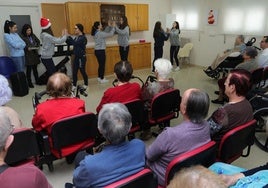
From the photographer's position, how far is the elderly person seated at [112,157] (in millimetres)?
1243

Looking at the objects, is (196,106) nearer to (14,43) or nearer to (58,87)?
(58,87)

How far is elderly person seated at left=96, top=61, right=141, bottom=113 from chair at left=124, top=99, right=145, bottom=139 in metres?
0.17

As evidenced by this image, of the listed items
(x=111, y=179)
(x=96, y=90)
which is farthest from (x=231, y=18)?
(x=111, y=179)

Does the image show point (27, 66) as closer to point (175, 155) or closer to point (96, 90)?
point (96, 90)

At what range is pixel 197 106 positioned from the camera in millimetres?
1604

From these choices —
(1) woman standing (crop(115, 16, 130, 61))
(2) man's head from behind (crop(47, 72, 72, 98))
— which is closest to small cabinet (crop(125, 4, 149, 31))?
(1) woman standing (crop(115, 16, 130, 61))

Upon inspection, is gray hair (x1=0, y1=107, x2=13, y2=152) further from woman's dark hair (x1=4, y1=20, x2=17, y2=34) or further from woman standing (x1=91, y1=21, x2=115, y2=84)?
woman standing (x1=91, y1=21, x2=115, y2=84)

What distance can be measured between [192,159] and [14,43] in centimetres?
489

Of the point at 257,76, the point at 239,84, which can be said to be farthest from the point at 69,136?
the point at 257,76

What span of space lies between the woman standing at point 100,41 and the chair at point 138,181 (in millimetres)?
4832

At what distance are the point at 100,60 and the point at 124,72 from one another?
3.37 metres

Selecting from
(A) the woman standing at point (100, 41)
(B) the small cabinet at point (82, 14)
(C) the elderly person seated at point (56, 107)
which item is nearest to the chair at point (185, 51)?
(A) the woman standing at point (100, 41)

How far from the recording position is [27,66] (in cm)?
562

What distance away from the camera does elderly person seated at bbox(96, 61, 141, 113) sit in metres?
2.59
